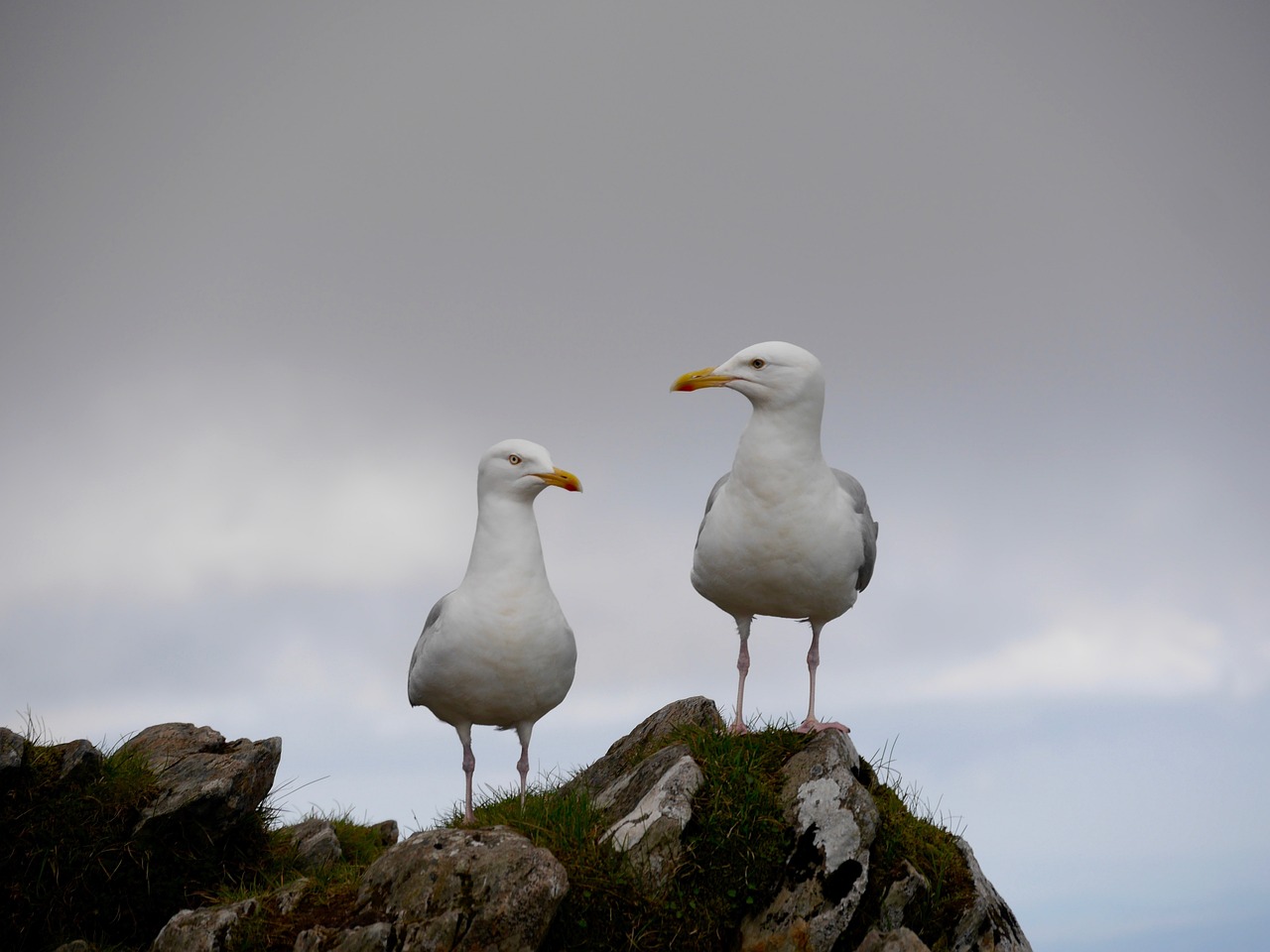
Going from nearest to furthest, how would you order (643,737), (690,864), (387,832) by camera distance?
(690,864)
(643,737)
(387,832)

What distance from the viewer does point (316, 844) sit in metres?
14.9

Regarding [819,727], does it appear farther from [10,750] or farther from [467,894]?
[10,750]

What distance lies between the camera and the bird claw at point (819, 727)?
12250 mm

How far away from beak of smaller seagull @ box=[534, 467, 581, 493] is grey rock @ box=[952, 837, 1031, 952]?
17.6ft

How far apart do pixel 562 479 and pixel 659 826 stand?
3.50m

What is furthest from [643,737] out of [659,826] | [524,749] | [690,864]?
[690,864]

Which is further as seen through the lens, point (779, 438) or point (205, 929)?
point (779, 438)

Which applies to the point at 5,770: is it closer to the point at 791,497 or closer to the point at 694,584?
the point at 694,584

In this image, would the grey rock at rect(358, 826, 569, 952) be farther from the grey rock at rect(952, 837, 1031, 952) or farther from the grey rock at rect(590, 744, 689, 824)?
the grey rock at rect(952, 837, 1031, 952)

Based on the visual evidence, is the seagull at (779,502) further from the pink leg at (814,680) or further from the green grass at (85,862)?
the green grass at (85,862)

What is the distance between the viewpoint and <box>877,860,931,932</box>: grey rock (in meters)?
11.0

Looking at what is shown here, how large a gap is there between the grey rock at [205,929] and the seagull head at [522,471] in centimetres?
451

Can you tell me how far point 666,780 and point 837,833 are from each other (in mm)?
1613

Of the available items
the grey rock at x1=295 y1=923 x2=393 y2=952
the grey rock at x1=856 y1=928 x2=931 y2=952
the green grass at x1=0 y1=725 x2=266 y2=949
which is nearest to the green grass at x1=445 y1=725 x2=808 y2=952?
the grey rock at x1=856 y1=928 x2=931 y2=952
